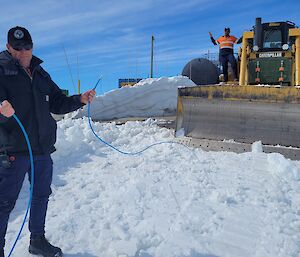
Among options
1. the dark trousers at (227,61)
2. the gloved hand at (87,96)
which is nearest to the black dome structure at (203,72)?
the dark trousers at (227,61)

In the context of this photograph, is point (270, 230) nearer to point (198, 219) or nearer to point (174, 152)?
point (198, 219)

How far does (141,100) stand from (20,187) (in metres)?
9.76

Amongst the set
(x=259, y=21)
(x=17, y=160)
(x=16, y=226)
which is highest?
(x=259, y=21)

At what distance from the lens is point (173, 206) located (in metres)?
3.64

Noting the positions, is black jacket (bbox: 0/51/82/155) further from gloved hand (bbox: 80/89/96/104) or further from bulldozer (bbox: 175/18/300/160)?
bulldozer (bbox: 175/18/300/160)

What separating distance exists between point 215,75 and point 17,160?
1130 cm

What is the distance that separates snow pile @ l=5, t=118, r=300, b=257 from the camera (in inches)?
113

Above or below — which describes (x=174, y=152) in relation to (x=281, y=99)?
below

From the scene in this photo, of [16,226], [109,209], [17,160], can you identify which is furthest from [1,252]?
[109,209]

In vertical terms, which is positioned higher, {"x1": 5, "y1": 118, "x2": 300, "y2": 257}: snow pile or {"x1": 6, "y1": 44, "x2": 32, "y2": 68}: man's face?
{"x1": 6, "y1": 44, "x2": 32, "y2": 68}: man's face

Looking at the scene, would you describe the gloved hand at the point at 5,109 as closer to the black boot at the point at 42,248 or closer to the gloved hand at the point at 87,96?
the gloved hand at the point at 87,96

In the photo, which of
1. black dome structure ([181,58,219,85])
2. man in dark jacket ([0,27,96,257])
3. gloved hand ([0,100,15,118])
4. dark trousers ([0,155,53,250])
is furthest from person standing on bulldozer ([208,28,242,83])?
gloved hand ([0,100,15,118])

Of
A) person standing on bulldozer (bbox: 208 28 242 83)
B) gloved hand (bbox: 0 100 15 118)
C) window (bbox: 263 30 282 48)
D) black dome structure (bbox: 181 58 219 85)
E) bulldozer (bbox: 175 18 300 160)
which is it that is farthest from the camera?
black dome structure (bbox: 181 58 219 85)

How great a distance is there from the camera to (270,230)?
10.2ft
